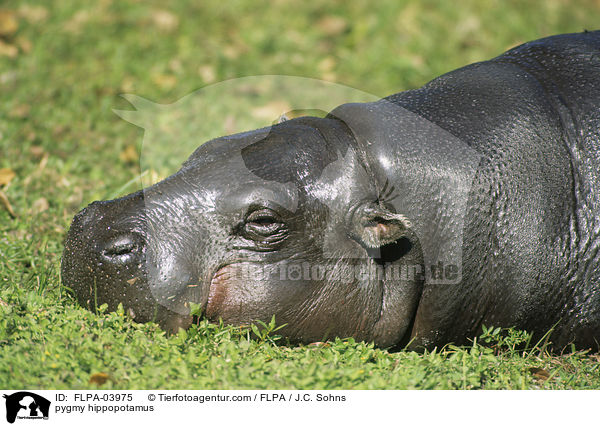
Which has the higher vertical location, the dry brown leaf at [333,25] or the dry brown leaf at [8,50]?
the dry brown leaf at [333,25]

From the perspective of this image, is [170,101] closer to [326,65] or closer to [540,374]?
[326,65]

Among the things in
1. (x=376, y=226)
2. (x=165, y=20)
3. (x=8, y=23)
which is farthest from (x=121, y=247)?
(x=8, y=23)

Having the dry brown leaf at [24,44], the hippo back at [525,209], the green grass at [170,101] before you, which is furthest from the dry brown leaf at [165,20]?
the hippo back at [525,209]

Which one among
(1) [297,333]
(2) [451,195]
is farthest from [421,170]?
(1) [297,333]

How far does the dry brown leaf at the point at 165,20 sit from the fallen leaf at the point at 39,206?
377cm

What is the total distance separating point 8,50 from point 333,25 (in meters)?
3.90

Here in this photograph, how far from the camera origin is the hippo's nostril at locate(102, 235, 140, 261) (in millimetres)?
4059

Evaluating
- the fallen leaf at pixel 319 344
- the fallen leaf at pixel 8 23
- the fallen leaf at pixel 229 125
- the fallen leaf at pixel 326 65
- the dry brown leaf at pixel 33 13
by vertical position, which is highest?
the dry brown leaf at pixel 33 13

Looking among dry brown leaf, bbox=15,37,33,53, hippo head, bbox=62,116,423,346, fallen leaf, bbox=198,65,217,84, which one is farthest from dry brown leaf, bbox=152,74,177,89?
hippo head, bbox=62,116,423,346

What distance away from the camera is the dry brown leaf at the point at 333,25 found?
30.8 ft

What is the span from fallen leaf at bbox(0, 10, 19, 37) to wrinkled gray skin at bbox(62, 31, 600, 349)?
17.5 ft

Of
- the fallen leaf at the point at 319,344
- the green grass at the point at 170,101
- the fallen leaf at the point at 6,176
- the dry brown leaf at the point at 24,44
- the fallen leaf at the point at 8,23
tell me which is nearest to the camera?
the green grass at the point at 170,101

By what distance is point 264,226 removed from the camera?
164 inches

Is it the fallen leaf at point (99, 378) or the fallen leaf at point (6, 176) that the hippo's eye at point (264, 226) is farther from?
the fallen leaf at point (6, 176)
